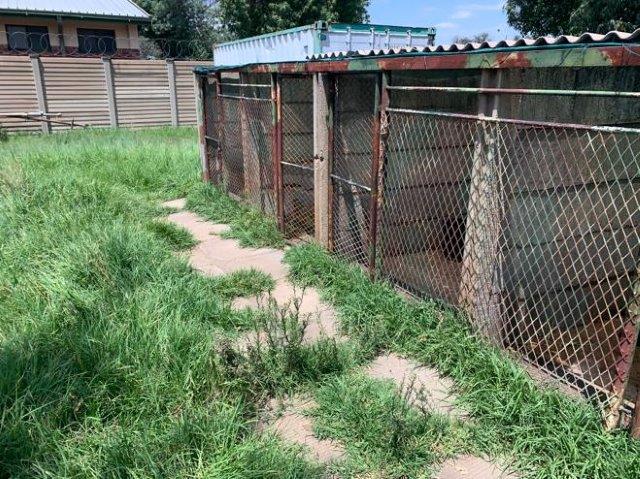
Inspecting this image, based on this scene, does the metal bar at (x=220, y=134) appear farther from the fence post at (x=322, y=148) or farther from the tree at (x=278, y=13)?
the tree at (x=278, y=13)

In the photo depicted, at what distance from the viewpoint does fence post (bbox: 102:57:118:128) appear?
56.0ft

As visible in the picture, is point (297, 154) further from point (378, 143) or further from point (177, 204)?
point (177, 204)

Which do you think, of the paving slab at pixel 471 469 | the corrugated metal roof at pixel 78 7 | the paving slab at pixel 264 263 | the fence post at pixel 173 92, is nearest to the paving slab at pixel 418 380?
the paving slab at pixel 471 469

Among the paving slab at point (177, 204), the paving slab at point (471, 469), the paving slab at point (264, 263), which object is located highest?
the paving slab at point (177, 204)

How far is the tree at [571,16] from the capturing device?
14320mm

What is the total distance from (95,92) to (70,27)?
294 inches

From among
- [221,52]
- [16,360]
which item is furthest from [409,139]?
[221,52]

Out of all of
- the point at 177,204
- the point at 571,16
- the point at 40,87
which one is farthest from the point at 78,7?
the point at 571,16

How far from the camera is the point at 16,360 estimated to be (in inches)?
119

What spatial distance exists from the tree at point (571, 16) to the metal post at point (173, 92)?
12.8m

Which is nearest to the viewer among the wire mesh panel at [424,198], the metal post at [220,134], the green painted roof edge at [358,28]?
the wire mesh panel at [424,198]

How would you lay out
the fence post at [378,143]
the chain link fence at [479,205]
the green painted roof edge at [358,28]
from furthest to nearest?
the green painted roof edge at [358,28], the fence post at [378,143], the chain link fence at [479,205]

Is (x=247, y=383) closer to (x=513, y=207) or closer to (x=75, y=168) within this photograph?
(x=513, y=207)

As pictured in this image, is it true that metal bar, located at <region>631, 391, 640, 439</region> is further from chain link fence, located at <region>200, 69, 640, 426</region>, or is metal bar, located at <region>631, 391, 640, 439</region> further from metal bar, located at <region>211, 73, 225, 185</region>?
metal bar, located at <region>211, 73, 225, 185</region>
